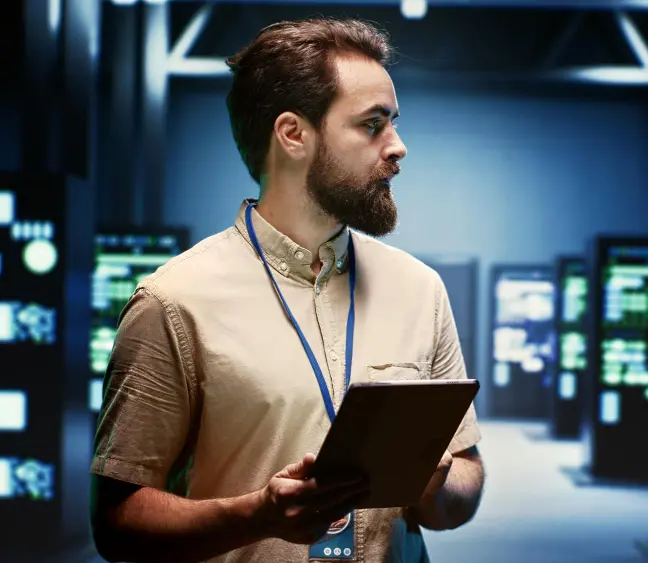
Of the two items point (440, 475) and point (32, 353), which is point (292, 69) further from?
point (32, 353)

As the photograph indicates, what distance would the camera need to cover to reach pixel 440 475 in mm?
1662

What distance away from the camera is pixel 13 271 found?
5.62 m

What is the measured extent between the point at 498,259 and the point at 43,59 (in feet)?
29.9

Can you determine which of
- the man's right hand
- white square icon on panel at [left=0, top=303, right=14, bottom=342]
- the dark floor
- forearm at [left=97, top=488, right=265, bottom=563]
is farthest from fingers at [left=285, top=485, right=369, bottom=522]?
white square icon on panel at [left=0, top=303, right=14, bottom=342]

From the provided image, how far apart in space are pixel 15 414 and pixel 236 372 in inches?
171

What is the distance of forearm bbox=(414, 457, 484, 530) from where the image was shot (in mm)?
1761

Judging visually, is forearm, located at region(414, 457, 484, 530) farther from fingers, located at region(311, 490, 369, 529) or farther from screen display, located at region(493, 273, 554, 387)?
screen display, located at region(493, 273, 554, 387)

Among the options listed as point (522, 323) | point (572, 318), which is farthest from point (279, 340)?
point (522, 323)

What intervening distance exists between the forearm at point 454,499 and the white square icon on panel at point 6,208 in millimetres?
4415

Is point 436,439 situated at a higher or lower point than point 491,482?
higher

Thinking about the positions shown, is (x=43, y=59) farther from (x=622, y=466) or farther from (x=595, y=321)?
(x=622, y=466)

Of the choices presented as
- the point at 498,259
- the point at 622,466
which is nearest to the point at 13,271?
the point at 622,466

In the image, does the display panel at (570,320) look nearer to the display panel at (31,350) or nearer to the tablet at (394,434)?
the display panel at (31,350)

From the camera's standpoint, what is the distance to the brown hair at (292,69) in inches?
72.0
